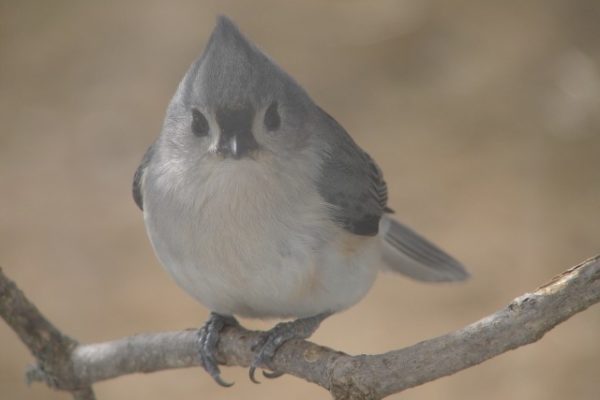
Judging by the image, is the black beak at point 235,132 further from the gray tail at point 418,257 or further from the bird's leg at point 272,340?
the gray tail at point 418,257

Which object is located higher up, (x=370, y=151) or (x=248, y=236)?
(x=370, y=151)

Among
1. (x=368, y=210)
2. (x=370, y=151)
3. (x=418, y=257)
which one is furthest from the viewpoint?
(x=370, y=151)

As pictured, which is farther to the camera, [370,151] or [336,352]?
[370,151]

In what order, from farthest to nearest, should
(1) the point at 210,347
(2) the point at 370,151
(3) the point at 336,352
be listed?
1. (2) the point at 370,151
2. (1) the point at 210,347
3. (3) the point at 336,352

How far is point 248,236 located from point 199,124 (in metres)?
0.24

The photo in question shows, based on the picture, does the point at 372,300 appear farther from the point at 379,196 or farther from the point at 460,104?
the point at 379,196

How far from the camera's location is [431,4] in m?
4.38

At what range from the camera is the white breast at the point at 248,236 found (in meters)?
1.84

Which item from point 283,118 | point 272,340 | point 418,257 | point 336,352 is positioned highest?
point 418,257

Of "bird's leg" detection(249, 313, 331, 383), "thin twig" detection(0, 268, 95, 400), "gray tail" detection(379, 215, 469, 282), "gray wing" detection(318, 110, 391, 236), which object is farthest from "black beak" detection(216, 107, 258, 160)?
"gray tail" detection(379, 215, 469, 282)

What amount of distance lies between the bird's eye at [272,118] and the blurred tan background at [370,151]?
170 cm

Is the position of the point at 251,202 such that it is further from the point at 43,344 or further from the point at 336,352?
the point at 43,344

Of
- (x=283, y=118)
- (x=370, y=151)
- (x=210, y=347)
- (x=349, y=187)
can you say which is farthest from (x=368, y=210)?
(x=370, y=151)

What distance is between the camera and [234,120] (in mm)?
1763
